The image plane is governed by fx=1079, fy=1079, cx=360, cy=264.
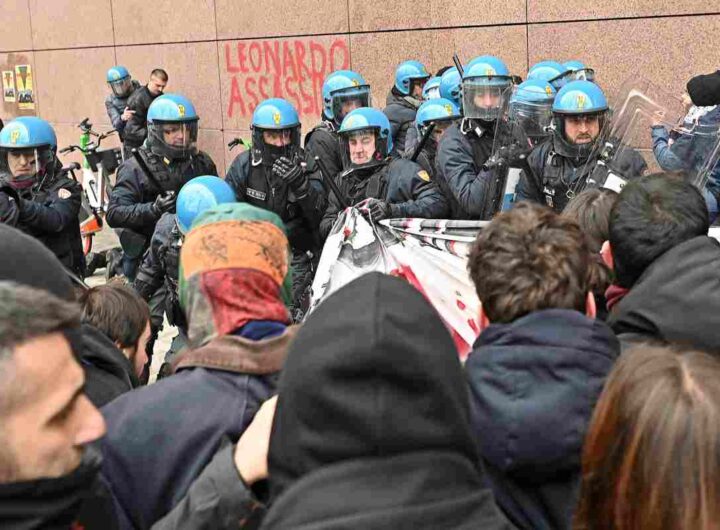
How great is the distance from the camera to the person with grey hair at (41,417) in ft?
4.82

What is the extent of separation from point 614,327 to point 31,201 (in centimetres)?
454

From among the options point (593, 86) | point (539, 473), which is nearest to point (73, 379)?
point (539, 473)

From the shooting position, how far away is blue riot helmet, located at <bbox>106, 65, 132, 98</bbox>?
13.7m

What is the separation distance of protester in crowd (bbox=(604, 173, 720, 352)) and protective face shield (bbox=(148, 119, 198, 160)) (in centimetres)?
489

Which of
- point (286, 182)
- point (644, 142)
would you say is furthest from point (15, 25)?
point (644, 142)

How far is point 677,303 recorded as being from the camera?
110 inches

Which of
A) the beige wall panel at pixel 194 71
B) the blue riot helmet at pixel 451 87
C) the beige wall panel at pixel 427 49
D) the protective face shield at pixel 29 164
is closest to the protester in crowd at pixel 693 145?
the blue riot helmet at pixel 451 87

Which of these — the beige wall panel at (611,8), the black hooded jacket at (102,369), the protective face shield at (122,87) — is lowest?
the black hooded jacket at (102,369)

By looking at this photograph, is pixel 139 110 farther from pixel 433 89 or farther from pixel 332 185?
pixel 332 185

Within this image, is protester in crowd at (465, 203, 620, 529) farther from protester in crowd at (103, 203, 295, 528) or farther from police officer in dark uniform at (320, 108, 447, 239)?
police officer in dark uniform at (320, 108, 447, 239)

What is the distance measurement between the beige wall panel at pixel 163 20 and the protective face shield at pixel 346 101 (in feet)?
19.5

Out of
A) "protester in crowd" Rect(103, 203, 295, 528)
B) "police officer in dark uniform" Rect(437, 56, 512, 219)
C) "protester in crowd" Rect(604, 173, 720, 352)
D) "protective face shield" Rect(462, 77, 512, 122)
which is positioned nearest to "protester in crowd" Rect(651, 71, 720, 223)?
"police officer in dark uniform" Rect(437, 56, 512, 219)

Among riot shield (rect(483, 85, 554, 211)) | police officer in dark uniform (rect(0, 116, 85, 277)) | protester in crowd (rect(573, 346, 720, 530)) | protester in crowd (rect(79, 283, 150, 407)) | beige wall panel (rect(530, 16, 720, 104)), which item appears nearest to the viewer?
protester in crowd (rect(573, 346, 720, 530))

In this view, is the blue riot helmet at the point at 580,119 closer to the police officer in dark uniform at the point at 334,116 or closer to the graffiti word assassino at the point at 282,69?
the police officer in dark uniform at the point at 334,116
